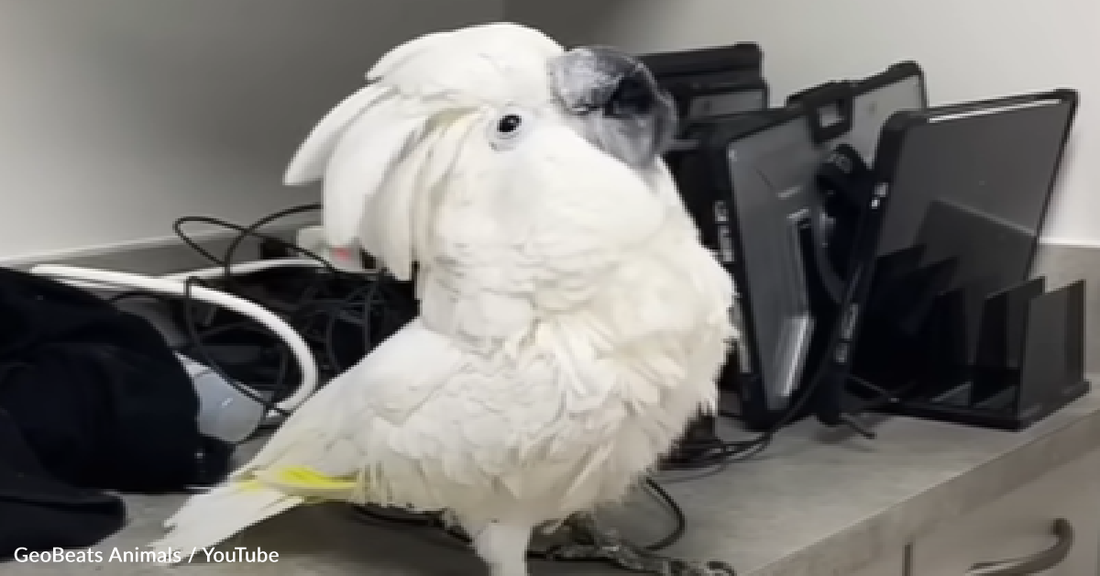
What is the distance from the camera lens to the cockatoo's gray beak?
64cm

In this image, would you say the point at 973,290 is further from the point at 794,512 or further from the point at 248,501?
the point at 248,501

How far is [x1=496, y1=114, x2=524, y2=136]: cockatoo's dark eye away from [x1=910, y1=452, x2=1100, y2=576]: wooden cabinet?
0.43 metres

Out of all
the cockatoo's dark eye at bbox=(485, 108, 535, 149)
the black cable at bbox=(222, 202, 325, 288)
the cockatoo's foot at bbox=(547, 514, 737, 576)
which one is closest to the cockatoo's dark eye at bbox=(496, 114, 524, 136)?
the cockatoo's dark eye at bbox=(485, 108, 535, 149)

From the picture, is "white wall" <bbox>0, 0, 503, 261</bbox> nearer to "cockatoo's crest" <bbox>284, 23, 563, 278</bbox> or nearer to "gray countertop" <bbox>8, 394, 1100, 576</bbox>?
"gray countertop" <bbox>8, 394, 1100, 576</bbox>

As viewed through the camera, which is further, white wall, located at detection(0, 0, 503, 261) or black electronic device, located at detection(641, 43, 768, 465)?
white wall, located at detection(0, 0, 503, 261)

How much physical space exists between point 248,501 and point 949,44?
741 mm

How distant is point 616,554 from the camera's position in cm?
76

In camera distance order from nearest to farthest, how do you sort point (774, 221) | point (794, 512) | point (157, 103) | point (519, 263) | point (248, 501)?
point (519, 263) → point (248, 501) → point (794, 512) → point (774, 221) → point (157, 103)

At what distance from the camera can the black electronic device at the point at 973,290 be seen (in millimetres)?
985

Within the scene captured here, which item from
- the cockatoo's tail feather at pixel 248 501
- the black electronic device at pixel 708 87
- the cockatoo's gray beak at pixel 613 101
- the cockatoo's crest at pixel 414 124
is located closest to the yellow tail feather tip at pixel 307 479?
the cockatoo's tail feather at pixel 248 501

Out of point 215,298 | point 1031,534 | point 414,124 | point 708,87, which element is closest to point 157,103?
point 215,298

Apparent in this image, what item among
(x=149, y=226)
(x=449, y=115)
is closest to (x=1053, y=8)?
(x=449, y=115)

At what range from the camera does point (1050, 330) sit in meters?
1.03

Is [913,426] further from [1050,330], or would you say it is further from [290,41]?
[290,41]
